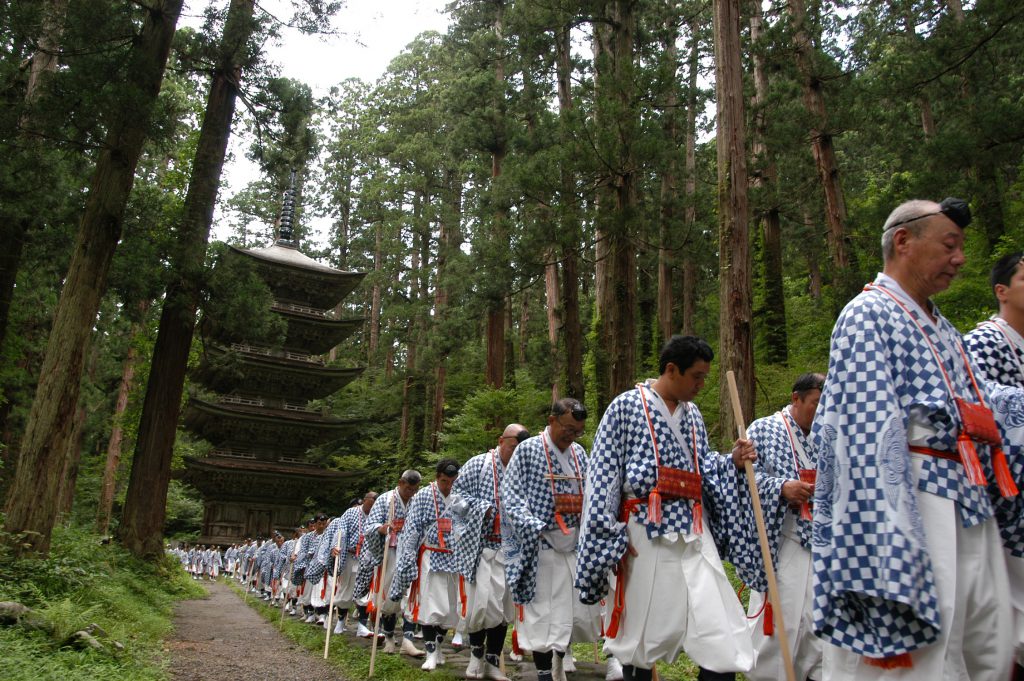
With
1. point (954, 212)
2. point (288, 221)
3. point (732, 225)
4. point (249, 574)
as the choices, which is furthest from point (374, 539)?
point (288, 221)

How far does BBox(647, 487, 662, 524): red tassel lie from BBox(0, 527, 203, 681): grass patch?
3.82 metres

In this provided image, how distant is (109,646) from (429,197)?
1026 inches

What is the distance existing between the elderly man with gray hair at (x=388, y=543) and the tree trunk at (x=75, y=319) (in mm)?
3336

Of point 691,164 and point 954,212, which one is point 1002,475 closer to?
point 954,212

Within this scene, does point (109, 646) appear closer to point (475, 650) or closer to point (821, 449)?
point (475, 650)

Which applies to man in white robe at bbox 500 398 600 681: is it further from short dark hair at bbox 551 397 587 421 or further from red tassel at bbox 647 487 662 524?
red tassel at bbox 647 487 662 524

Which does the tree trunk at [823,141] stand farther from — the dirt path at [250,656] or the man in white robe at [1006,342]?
the man in white robe at [1006,342]

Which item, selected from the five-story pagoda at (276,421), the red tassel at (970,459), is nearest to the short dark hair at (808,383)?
the red tassel at (970,459)

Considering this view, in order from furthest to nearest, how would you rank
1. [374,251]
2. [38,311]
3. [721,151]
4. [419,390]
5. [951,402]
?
[374,251]
[419,390]
[38,311]
[721,151]
[951,402]

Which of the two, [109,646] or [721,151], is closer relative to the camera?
[109,646]

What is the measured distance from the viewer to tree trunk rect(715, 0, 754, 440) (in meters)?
7.50

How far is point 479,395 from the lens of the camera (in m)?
19.2

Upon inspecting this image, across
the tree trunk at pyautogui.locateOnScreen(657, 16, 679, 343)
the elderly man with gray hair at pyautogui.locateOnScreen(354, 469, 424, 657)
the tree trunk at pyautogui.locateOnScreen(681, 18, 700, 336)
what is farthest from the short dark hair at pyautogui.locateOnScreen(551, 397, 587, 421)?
the tree trunk at pyautogui.locateOnScreen(681, 18, 700, 336)

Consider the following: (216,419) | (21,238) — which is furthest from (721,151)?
(216,419)
